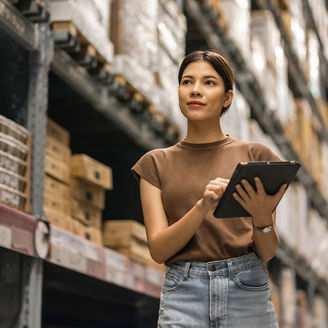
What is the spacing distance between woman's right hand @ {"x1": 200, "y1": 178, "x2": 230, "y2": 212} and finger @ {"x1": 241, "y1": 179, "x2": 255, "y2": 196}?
48 millimetres

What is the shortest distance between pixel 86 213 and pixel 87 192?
14 cm

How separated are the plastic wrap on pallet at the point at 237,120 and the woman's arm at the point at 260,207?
4358 mm

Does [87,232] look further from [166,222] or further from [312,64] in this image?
[312,64]

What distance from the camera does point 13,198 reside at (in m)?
3.66

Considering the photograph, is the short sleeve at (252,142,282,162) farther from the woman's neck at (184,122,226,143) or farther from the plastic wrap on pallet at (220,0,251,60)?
the plastic wrap on pallet at (220,0,251,60)

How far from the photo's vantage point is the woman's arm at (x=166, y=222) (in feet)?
6.66

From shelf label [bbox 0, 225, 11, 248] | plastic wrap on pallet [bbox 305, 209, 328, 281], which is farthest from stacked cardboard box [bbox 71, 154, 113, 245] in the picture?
plastic wrap on pallet [bbox 305, 209, 328, 281]

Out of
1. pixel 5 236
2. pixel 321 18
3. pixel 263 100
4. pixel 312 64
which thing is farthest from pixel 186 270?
pixel 321 18

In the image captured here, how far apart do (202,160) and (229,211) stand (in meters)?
0.23

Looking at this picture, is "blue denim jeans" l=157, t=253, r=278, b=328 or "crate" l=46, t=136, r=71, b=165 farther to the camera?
"crate" l=46, t=136, r=71, b=165

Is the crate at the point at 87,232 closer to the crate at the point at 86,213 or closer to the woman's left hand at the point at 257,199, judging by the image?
the crate at the point at 86,213

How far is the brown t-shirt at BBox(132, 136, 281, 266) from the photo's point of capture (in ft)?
7.06

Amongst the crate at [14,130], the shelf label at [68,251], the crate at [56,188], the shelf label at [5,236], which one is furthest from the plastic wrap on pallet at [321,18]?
the shelf label at [5,236]

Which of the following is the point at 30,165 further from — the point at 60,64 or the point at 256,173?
the point at 256,173
